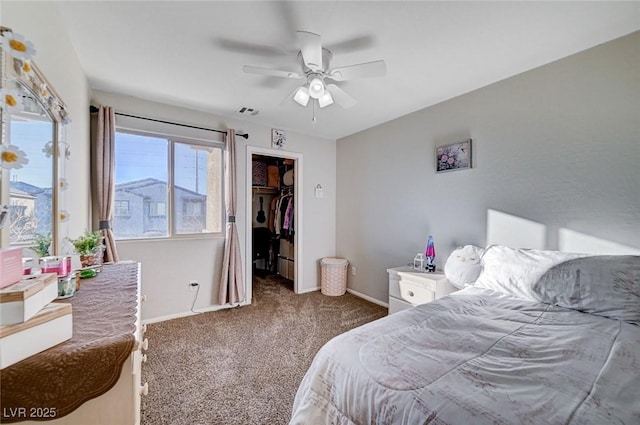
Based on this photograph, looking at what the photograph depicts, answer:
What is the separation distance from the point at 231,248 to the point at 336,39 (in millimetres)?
2543

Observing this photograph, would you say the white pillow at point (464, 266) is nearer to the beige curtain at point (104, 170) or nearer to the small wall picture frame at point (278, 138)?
the small wall picture frame at point (278, 138)

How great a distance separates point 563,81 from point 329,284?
3.34 meters

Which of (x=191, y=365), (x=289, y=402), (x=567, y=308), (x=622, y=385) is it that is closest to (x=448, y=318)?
(x=622, y=385)

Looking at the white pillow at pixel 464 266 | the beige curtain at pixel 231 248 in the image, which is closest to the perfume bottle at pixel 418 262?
the white pillow at pixel 464 266

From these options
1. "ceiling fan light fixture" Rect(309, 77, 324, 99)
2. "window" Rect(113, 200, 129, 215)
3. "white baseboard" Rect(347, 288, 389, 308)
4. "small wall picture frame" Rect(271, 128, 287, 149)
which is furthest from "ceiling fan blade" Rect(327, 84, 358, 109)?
"white baseboard" Rect(347, 288, 389, 308)

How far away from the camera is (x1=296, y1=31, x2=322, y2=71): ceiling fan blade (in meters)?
1.49

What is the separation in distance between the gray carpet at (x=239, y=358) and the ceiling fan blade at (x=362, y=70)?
232cm

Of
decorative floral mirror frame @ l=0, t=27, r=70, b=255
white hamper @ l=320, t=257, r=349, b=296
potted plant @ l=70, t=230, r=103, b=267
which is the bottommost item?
white hamper @ l=320, t=257, r=349, b=296

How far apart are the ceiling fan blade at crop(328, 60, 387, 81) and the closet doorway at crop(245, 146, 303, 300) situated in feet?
6.50

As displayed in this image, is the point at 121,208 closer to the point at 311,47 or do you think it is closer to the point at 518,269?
the point at 311,47

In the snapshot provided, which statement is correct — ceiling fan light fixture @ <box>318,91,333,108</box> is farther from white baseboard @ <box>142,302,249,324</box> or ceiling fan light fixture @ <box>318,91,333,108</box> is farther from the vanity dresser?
white baseboard @ <box>142,302,249,324</box>

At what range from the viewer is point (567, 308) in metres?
1.59

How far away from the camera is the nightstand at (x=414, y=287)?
241 cm

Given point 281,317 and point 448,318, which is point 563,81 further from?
point 281,317
